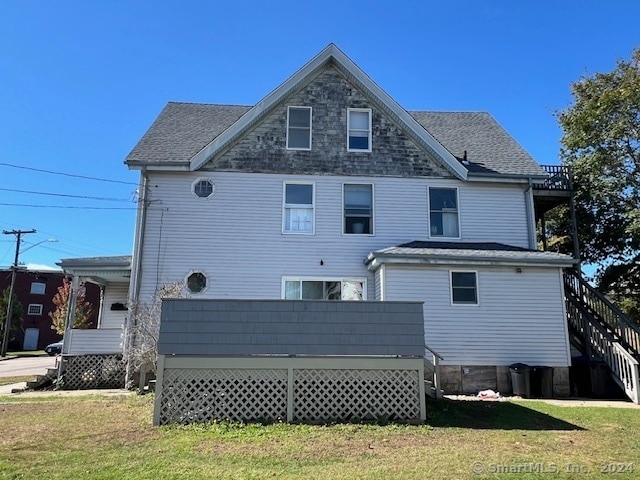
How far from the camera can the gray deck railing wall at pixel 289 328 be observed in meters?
8.27

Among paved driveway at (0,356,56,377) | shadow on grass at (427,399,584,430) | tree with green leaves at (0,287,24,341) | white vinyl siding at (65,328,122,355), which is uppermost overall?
tree with green leaves at (0,287,24,341)

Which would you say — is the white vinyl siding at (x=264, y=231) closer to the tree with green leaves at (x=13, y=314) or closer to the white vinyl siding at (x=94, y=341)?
the white vinyl siding at (x=94, y=341)

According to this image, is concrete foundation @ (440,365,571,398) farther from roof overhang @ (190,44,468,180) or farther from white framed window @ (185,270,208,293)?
white framed window @ (185,270,208,293)

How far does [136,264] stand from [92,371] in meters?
3.30

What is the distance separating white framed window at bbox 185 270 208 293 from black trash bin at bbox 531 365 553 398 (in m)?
9.06

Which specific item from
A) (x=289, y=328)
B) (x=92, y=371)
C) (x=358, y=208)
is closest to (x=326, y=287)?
(x=358, y=208)

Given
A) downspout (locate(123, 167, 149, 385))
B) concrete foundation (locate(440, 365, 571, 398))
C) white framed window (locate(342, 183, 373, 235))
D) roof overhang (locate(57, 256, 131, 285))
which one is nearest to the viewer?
concrete foundation (locate(440, 365, 571, 398))

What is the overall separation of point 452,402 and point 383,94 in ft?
30.6

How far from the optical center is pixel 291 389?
27.1 feet

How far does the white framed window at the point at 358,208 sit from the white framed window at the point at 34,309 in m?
44.4

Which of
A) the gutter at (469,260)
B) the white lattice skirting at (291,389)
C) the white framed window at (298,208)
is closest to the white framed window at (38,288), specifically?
the white framed window at (298,208)

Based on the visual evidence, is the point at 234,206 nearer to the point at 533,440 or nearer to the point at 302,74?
the point at 302,74

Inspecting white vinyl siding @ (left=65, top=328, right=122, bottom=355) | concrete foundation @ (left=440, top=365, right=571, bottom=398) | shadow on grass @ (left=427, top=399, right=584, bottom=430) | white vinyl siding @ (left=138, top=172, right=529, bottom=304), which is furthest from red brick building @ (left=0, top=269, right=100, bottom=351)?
shadow on grass @ (left=427, top=399, right=584, bottom=430)

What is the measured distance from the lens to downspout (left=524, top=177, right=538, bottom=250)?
14.4 metres
